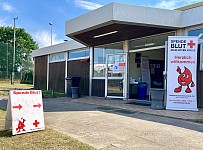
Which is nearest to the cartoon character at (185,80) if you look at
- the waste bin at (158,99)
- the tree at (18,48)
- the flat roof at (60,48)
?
the waste bin at (158,99)

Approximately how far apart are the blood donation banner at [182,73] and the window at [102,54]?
387cm

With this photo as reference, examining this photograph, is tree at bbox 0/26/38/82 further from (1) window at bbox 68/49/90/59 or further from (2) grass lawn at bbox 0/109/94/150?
(2) grass lawn at bbox 0/109/94/150

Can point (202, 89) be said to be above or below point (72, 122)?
above

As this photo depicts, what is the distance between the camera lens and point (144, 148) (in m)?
4.42

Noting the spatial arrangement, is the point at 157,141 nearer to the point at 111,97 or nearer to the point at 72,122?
the point at 72,122

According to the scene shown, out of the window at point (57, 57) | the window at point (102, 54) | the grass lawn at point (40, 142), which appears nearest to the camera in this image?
the grass lawn at point (40, 142)

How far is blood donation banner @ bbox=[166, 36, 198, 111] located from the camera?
8867 mm

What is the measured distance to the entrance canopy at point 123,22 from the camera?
874 centimetres

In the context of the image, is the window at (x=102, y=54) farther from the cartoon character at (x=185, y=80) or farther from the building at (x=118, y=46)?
the cartoon character at (x=185, y=80)

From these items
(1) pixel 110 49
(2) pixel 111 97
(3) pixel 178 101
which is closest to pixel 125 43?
(1) pixel 110 49

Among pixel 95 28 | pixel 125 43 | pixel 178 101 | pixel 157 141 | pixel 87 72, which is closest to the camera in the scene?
pixel 157 141

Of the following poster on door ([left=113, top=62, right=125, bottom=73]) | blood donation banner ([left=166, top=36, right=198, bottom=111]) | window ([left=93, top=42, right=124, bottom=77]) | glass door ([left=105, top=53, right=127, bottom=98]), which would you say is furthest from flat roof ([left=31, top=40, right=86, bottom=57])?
blood donation banner ([left=166, top=36, right=198, bottom=111])

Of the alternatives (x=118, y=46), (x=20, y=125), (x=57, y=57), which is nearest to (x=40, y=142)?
(x=20, y=125)

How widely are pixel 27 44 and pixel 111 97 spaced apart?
45043mm
